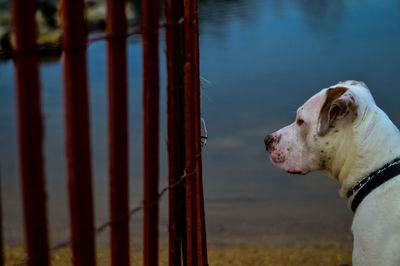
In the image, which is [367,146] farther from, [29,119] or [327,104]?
[29,119]

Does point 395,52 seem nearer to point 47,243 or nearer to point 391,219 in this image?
point 391,219

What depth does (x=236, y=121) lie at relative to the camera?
8508mm

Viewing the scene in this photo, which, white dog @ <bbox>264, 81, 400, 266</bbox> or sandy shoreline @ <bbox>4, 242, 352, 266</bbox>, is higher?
white dog @ <bbox>264, 81, 400, 266</bbox>

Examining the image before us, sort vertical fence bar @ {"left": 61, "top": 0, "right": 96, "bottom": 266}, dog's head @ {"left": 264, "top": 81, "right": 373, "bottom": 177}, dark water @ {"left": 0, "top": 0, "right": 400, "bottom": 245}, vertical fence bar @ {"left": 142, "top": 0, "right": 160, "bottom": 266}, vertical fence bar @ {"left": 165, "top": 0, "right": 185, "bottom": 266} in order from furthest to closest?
dark water @ {"left": 0, "top": 0, "right": 400, "bottom": 245} < dog's head @ {"left": 264, "top": 81, "right": 373, "bottom": 177} < vertical fence bar @ {"left": 165, "top": 0, "right": 185, "bottom": 266} < vertical fence bar @ {"left": 142, "top": 0, "right": 160, "bottom": 266} < vertical fence bar @ {"left": 61, "top": 0, "right": 96, "bottom": 266}

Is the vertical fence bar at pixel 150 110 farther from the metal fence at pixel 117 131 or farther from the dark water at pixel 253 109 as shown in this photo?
the dark water at pixel 253 109

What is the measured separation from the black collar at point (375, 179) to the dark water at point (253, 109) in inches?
95.4

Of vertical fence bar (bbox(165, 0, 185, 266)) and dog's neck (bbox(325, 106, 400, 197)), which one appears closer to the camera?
vertical fence bar (bbox(165, 0, 185, 266))

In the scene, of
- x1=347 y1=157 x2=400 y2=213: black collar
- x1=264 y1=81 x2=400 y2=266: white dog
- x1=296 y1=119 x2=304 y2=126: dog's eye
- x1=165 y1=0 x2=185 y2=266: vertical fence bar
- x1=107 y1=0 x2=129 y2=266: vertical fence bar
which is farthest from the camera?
x1=296 y1=119 x2=304 y2=126: dog's eye

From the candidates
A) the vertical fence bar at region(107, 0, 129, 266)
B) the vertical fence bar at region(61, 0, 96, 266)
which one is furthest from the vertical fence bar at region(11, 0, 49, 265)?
the vertical fence bar at region(107, 0, 129, 266)

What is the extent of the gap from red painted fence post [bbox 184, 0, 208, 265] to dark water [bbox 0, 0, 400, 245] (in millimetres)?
2485

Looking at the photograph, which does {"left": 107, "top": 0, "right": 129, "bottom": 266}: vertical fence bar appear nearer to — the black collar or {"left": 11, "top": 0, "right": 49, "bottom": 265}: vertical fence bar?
{"left": 11, "top": 0, "right": 49, "bottom": 265}: vertical fence bar

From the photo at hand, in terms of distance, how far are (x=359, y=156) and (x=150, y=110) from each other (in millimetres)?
1259

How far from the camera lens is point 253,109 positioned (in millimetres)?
8875

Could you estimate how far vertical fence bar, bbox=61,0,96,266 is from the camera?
196cm
